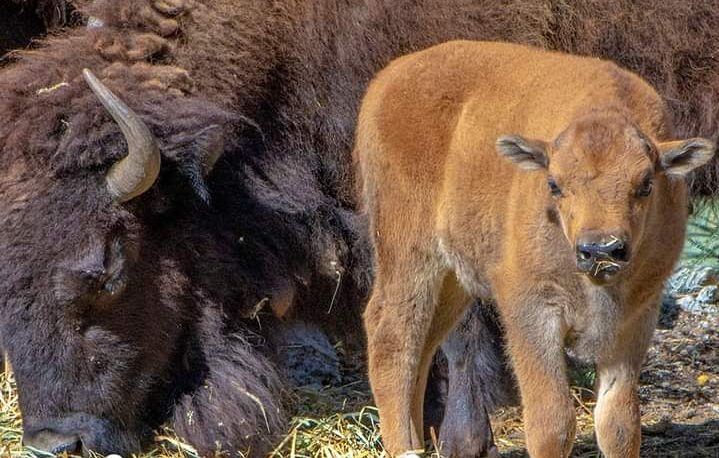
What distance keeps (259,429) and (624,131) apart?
266cm

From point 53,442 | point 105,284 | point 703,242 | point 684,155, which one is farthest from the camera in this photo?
point 703,242

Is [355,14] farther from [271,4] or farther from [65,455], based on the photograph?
[65,455]

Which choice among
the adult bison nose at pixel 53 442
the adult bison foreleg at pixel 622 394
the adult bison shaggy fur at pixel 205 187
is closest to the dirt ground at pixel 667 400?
the adult bison shaggy fur at pixel 205 187

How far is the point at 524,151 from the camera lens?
16.0 ft

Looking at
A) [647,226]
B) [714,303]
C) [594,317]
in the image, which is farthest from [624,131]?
[714,303]

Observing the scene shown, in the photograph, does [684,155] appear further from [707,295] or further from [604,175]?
[707,295]

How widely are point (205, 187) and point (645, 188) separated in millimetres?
2432

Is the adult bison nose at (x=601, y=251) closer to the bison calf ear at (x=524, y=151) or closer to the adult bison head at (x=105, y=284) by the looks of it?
the bison calf ear at (x=524, y=151)

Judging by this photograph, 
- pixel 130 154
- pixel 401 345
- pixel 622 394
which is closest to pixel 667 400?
pixel 401 345

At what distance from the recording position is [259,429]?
6.67 metres

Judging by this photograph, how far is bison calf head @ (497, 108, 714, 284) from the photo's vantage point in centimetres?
454

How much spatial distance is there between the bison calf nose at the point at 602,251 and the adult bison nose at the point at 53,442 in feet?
8.37

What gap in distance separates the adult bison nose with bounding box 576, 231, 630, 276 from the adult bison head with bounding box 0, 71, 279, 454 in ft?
7.50

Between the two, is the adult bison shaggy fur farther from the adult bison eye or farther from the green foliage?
the adult bison eye
